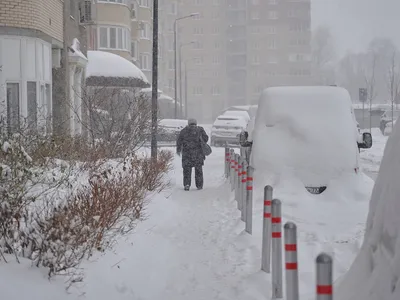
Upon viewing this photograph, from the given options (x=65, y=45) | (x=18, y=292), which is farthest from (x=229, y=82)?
(x=18, y=292)

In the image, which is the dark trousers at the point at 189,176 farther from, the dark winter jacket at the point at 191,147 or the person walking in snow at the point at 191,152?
the dark winter jacket at the point at 191,147

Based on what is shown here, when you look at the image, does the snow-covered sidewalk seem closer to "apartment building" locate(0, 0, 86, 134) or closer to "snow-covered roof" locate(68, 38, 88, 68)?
"apartment building" locate(0, 0, 86, 134)

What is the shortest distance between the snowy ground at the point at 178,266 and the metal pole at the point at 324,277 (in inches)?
106

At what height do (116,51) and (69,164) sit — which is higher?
(116,51)

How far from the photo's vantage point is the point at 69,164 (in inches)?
427

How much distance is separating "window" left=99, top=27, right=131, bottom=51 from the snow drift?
1631 inches

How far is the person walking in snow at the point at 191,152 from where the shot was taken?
16297 millimetres

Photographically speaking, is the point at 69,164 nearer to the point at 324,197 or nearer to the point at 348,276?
the point at 324,197

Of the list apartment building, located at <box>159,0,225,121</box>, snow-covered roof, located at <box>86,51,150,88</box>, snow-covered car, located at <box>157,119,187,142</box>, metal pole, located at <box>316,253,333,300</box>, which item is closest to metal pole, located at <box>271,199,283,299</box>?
metal pole, located at <box>316,253,333,300</box>

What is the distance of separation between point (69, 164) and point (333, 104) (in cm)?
473

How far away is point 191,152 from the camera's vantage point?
1634 centimetres

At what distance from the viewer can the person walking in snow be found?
1630cm

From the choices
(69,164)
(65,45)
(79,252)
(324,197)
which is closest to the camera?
(79,252)

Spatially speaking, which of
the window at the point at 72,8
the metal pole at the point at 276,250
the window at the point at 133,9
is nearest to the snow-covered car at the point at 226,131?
the window at the point at 72,8
